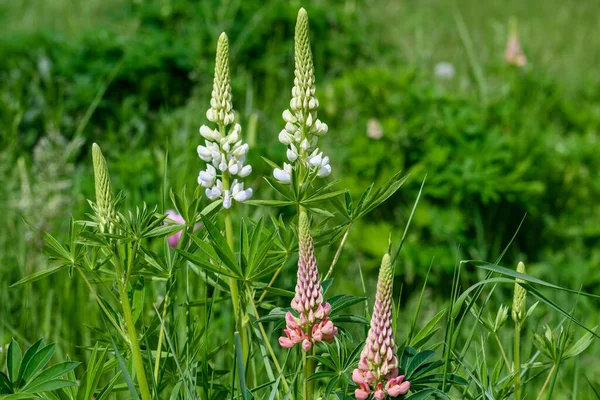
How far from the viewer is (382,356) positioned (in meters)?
0.99

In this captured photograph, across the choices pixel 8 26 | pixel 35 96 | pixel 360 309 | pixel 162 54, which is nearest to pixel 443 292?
pixel 360 309

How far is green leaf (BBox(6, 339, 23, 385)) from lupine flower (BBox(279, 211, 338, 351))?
1.27 feet

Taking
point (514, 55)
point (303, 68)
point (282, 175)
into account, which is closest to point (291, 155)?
point (282, 175)

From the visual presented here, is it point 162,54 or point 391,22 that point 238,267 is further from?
point 391,22

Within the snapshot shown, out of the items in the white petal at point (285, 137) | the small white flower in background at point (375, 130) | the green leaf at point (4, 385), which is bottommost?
the green leaf at point (4, 385)

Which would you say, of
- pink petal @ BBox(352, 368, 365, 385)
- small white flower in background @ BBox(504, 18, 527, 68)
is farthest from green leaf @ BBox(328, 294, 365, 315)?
small white flower in background @ BBox(504, 18, 527, 68)

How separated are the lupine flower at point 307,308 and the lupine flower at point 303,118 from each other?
198 mm

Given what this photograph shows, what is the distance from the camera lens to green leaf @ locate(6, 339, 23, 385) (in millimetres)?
1067

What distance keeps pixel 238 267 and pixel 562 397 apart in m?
1.65

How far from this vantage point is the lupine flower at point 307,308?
38.7 inches

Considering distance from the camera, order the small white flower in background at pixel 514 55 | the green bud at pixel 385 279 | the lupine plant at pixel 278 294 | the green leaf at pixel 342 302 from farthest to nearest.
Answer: the small white flower in background at pixel 514 55 → the green leaf at pixel 342 302 → the lupine plant at pixel 278 294 → the green bud at pixel 385 279

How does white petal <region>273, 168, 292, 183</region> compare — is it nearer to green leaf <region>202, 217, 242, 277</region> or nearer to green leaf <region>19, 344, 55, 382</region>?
green leaf <region>202, 217, 242, 277</region>

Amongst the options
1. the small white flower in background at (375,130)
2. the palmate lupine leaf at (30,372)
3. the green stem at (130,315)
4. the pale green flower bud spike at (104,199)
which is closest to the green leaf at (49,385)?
the palmate lupine leaf at (30,372)

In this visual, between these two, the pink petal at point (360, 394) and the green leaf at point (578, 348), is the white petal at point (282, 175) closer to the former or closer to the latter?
the pink petal at point (360, 394)
